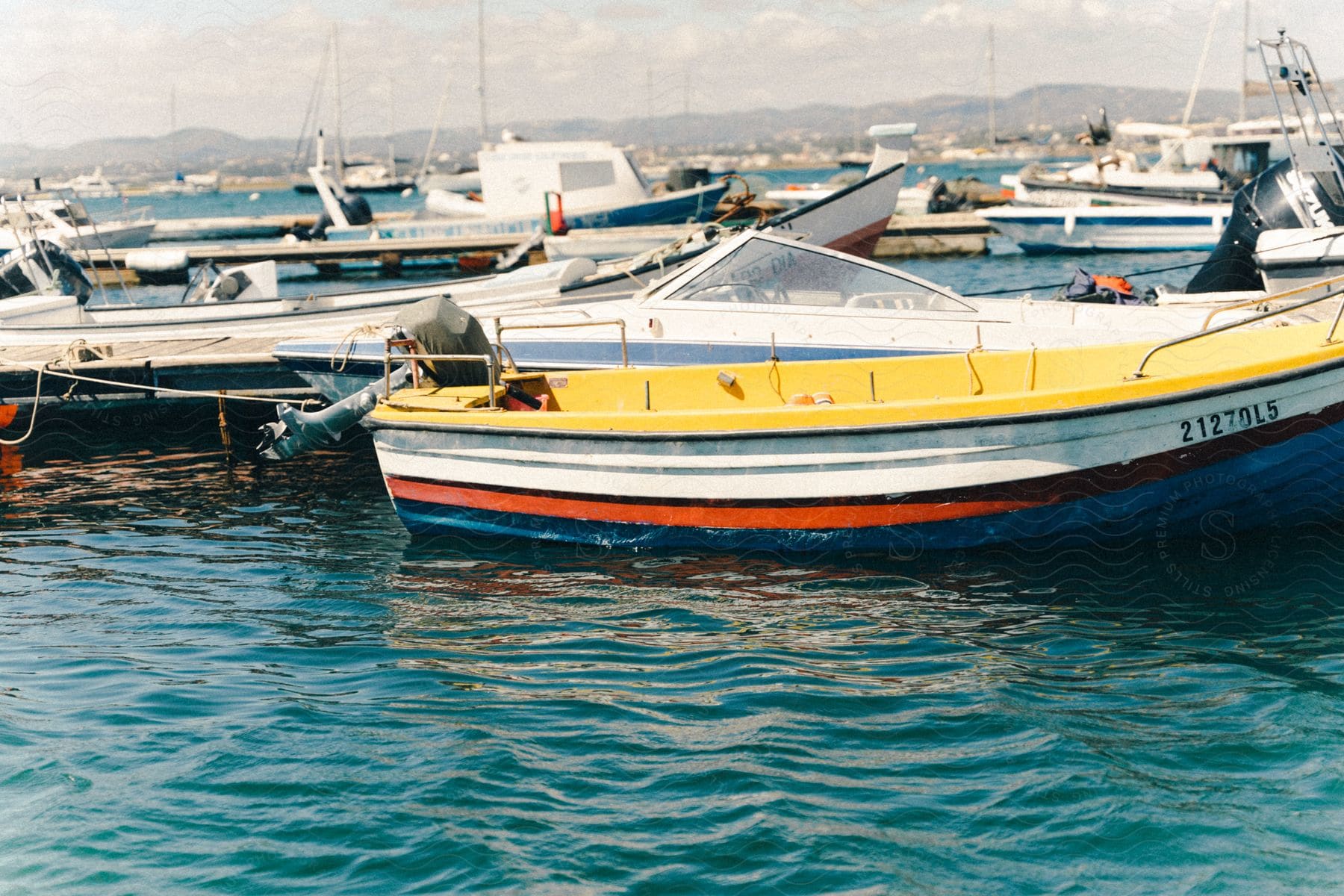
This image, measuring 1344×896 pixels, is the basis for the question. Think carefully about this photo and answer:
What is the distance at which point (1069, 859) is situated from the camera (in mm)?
4508

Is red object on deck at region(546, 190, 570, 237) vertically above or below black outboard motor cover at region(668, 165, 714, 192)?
below

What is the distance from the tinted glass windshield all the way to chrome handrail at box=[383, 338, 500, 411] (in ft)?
8.35

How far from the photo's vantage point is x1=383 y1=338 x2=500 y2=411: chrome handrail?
28.5 feet

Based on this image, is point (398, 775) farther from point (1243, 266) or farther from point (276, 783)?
point (1243, 266)

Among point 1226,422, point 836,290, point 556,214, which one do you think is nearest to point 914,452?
point 1226,422

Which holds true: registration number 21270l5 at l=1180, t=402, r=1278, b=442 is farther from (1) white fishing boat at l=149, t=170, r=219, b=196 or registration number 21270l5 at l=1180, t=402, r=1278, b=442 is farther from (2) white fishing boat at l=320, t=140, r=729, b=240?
(1) white fishing boat at l=149, t=170, r=219, b=196

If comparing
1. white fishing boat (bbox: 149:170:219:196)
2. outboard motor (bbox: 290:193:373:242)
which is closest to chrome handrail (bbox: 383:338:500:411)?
outboard motor (bbox: 290:193:373:242)

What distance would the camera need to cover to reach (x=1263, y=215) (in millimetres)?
14031

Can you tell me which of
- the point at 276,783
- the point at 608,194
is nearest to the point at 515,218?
the point at 608,194

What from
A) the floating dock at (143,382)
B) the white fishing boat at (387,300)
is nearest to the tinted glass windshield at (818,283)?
the white fishing boat at (387,300)

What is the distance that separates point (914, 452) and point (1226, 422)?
1878 millimetres

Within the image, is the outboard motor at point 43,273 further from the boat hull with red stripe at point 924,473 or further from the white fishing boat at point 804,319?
the boat hull with red stripe at point 924,473

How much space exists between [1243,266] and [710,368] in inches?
320

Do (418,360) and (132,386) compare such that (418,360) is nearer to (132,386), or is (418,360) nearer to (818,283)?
(818,283)
